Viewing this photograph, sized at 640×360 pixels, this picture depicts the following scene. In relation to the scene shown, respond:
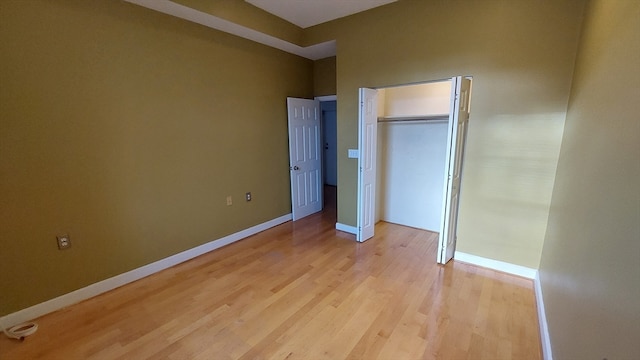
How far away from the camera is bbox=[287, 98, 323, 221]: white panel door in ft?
14.1

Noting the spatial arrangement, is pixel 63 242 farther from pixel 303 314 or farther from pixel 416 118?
pixel 416 118

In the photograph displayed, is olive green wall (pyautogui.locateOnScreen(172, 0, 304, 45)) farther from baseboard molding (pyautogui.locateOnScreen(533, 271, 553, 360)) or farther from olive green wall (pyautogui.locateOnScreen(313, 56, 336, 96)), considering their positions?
baseboard molding (pyautogui.locateOnScreen(533, 271, 553, 360))

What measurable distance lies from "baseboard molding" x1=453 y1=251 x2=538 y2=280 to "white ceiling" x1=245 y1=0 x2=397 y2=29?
3106 mm

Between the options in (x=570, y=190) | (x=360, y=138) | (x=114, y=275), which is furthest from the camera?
(x=360, y=138)

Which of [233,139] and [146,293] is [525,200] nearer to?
[233,139]

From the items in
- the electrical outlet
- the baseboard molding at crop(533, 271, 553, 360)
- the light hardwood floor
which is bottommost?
the light hardwood floor

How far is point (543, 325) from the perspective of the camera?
1978mm

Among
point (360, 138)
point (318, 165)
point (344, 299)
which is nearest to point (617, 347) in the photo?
point (344, 299)

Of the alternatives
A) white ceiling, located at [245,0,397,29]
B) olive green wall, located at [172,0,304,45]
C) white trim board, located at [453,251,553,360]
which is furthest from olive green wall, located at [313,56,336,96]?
white trim board, located at [453,251,553,360]

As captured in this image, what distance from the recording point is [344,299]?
7.93 ft

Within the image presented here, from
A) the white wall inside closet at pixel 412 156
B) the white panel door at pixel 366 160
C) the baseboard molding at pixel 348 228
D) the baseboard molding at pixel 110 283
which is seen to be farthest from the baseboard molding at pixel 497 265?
the baseboard molding at pixel 110 283

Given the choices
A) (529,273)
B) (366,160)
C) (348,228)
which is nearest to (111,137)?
(366,160)

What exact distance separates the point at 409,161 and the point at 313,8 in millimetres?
2464

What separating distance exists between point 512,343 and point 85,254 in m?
3.67
